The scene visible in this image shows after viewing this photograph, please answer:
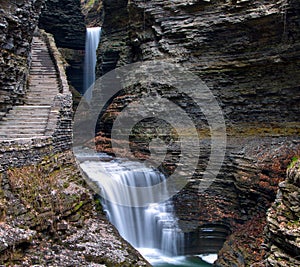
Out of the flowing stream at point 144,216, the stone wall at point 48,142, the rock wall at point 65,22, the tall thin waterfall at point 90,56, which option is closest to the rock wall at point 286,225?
the flowing stream at point 144,216

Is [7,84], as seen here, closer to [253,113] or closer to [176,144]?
[176,144]

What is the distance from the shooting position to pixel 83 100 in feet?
92.4

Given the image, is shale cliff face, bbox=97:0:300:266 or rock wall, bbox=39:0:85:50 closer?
shale cliff face, bbox=97:0:300:266

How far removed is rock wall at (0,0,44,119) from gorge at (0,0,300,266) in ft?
0.18

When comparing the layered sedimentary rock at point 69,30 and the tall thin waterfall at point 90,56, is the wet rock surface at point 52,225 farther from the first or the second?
the layered sedimentary rock at point 69,30

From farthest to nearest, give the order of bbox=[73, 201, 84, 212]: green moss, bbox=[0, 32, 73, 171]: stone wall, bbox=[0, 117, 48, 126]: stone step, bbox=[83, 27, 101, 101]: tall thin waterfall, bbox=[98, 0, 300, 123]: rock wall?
bbox=[83, 27, 101, 101]: tall thin waterfall < bbox=[98, 0, 300, 123]: rock wall < bbox=[0, 117, 48, 126]: stone step < bbox=[73, 201, 84, 212]: green moss < bbox=[0, 32, 73, 171]: stone wall

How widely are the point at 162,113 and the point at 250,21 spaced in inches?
274

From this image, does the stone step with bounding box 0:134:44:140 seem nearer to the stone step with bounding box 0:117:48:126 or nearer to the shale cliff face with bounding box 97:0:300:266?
the stone step with bounding box 0:117:48:126

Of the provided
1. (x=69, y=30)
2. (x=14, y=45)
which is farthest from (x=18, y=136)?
(x=69, y=30)

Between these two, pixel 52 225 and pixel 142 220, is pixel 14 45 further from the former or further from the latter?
pixel 142 220

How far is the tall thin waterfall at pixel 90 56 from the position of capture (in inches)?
1193

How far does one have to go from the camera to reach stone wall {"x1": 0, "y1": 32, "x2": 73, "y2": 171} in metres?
10.6

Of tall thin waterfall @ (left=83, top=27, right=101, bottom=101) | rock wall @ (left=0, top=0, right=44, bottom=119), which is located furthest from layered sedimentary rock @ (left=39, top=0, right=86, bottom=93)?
rock wall @ (left=0, top=0, right=44, bottom=119)

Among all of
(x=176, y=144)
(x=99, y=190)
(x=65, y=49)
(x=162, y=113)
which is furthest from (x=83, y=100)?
(x=99, y=190)
